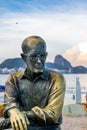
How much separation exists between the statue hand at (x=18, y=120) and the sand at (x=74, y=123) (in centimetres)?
1077

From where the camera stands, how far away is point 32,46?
5074mm

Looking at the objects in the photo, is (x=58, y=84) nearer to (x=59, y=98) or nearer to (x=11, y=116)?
(x=59, y=98)

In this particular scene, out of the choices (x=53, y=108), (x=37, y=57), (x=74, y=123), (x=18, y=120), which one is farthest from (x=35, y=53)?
(x=74, y=123)

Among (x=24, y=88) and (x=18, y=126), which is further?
(x=24, y=88)

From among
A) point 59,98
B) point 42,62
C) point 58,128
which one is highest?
point 42,62

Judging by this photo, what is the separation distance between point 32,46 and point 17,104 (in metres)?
0.67

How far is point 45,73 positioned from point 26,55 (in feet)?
1.11

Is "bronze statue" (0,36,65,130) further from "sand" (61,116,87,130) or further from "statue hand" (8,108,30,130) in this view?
"sand" (61,116,87,130)

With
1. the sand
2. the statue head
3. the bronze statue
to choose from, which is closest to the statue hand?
the bronze statue

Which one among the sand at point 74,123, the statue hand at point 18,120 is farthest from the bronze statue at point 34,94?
the sand at point 74,123

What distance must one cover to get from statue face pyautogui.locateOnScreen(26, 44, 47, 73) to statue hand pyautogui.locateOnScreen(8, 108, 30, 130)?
0.50m

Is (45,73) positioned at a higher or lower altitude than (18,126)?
higher

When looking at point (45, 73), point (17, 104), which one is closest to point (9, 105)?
point (17, 104)

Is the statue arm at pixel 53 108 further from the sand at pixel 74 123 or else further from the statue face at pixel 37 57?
the sand at pixel 74 123
